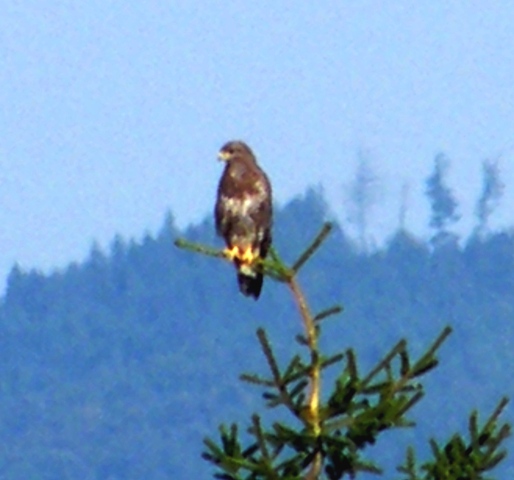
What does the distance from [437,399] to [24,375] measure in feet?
119

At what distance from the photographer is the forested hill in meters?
160

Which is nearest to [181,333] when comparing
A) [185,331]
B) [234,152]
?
[185,331]

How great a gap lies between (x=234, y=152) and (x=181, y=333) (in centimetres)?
16560

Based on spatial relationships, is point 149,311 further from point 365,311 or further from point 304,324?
point 304,324

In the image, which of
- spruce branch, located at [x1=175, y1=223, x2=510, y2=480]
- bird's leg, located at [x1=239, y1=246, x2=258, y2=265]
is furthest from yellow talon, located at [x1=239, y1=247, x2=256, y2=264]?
spruce branch, located at [x1=175, y1=223, x2=510, y2=480]

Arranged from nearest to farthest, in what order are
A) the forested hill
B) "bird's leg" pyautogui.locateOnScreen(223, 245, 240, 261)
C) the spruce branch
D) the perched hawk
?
the spruce branch
"bird's leg" pyautogui.locateOnScreen(223, 245, 240, 261)
the perched hawk
the forested hill

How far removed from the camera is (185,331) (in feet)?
583

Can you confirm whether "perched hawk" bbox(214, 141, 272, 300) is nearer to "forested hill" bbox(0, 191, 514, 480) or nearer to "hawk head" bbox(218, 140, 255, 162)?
"hawk head" bbox(218, 140, 255, 162)

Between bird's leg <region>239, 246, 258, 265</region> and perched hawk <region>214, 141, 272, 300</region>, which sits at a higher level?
perched hawk <region>214, 141, 272, 300</region>

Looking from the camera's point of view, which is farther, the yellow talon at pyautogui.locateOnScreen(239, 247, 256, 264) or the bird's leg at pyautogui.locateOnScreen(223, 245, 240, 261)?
the yellow talon at pyautogui.locateOnScreen(239, 247, 256, 264)

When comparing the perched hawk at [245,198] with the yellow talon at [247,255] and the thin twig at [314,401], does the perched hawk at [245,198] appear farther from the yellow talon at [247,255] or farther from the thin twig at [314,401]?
the thin twig at [314,401]

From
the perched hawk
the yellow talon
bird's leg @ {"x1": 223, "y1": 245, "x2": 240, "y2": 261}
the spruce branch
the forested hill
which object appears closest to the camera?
the spruce branch

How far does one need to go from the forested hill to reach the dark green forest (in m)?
0.09

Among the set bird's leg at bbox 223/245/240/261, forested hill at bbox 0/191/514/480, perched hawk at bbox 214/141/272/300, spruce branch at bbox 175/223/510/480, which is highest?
forested hill at bbox 0/191/514/480
